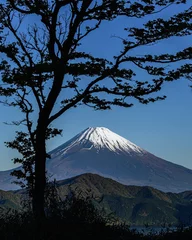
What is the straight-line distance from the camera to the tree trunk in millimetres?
13250

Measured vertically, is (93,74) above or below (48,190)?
above

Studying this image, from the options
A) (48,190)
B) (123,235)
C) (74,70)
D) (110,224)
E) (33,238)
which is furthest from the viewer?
(74,70)

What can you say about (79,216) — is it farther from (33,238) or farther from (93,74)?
(93,74)

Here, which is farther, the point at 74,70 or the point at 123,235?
the point at 74,70

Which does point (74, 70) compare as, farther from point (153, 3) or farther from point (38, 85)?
point (153, 3)

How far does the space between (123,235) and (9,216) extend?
2.60m

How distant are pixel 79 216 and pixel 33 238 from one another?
2.25m

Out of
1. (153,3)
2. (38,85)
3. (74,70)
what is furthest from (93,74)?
(153,3)

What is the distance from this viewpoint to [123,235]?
11398 mm

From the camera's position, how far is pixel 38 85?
15.7 metres

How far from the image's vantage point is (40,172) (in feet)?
46.1

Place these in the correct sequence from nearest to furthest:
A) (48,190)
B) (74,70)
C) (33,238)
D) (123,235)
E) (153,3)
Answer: (33,238), (123,235), (48,190), (74,70), (153,3)

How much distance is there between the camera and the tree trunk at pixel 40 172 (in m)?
13.2

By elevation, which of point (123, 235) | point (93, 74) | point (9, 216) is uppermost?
point (93, 74)
